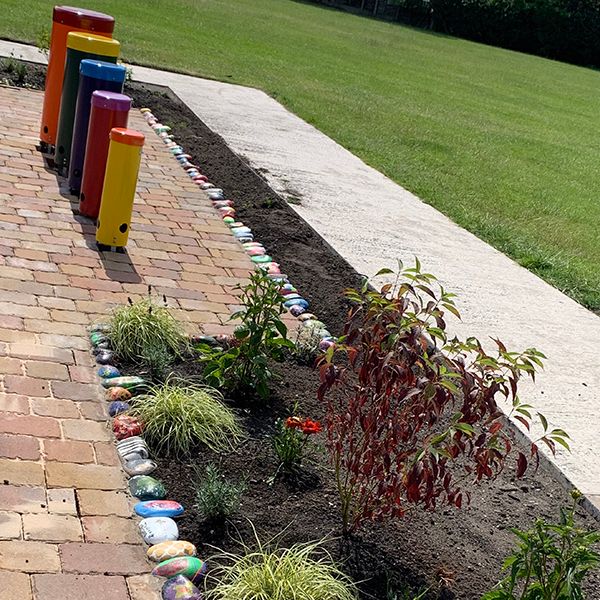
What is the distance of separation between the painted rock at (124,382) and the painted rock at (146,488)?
2.64 feet

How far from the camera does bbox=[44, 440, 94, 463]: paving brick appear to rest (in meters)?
3.74

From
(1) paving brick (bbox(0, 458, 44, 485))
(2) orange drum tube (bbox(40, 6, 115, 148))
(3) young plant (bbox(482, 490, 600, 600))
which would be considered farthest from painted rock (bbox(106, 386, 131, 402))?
(2) orange drum tube (bbox(40, 6, 115, 148))

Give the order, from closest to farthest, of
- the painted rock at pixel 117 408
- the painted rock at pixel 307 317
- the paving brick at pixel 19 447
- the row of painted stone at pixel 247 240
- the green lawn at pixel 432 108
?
1. the paving brick at pixel 19 447
2. the painted rock at pixel 117 408
3. the row of painted stone at pixel 247 240
4. the painted rock at pixel 307 317
5. the green lawn at pixel 432 108

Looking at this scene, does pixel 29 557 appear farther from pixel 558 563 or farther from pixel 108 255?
pixel 108 255

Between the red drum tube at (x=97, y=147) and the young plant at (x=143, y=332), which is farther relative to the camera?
the red drum tube at (x=97, y=147)

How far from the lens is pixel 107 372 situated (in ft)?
14.7

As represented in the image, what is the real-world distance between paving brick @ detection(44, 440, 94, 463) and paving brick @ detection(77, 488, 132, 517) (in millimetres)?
244

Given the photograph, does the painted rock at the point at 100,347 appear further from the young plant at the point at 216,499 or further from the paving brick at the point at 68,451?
the young plant at the point at 216,499

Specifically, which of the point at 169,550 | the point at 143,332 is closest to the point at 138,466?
the point at 169,550

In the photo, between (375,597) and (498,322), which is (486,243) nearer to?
(498,322)

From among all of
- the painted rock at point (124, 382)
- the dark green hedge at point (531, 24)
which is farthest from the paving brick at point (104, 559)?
the dark green hedge at point (531, 24)

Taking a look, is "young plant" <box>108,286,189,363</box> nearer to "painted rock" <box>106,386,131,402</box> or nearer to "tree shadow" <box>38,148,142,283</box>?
"painted rock" <box>106,386,131,402</box>

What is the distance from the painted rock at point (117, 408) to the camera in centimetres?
414

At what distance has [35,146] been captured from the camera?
8531 millimetres
